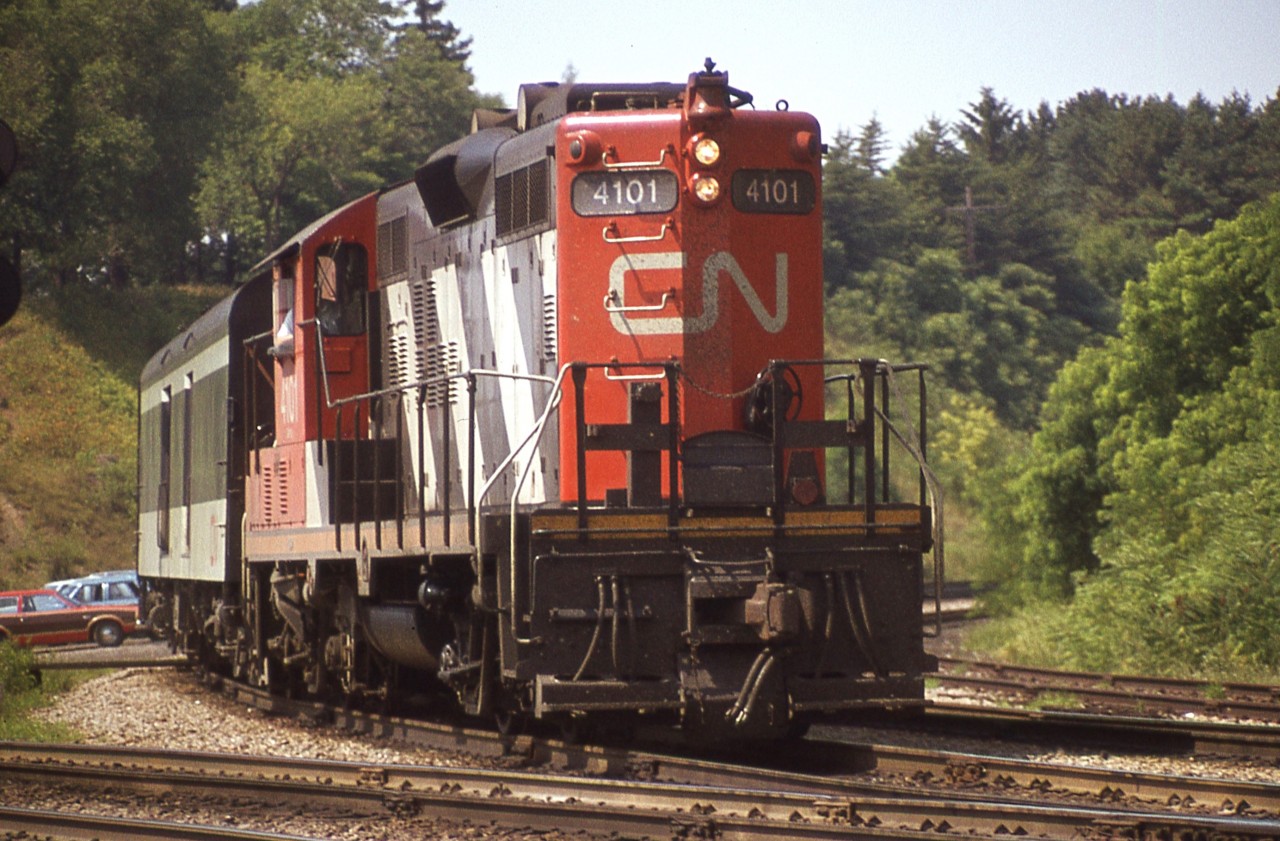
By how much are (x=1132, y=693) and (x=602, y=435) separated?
7.05 metres

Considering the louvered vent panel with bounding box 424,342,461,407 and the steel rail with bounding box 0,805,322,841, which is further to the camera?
the louvered vent panel with bounding box 424,342,461,407

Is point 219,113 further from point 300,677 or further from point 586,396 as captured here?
point 586,396

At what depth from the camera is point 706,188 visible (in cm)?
921

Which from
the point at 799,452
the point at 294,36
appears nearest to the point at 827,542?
the point at 799,452

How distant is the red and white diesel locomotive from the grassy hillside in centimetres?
2667

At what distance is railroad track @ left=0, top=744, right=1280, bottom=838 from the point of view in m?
6.49

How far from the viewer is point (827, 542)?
342 inches

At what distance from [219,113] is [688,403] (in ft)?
158

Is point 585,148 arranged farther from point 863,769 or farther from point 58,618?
point 58,618

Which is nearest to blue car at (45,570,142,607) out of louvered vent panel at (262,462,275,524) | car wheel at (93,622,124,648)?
car wheel at (93,622,124,648)

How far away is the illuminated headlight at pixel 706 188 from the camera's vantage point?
9.21m

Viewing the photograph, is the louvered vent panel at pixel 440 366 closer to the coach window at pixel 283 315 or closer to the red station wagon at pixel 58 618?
Answer: the coach window at pixel 283 315

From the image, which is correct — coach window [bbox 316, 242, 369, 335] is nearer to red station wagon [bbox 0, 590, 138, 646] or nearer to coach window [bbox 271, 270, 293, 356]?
coach window [bbox 271, 270, 293, 356]

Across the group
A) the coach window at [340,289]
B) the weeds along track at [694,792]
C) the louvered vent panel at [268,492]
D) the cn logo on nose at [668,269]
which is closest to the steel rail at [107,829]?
the weeds along track at [694,792]
